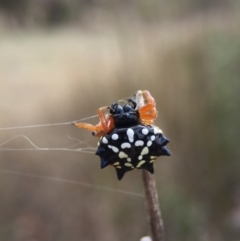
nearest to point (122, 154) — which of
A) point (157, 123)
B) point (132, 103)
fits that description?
point (132, 103)

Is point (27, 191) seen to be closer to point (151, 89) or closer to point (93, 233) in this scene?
point (93, 233)

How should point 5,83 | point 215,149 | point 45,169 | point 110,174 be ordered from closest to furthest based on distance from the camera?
point 110,174
point 215,149
point 45,169
point 5,83

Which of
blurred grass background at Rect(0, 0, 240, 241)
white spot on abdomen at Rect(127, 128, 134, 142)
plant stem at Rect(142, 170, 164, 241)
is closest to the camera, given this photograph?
plant stem at Rect(142, 170, 164, 241)

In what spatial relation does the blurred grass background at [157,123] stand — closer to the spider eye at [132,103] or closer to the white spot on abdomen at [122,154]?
the spider eye at [132,103]

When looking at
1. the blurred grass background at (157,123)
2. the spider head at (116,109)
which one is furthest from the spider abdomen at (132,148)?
the blurred grass background at (157,123)

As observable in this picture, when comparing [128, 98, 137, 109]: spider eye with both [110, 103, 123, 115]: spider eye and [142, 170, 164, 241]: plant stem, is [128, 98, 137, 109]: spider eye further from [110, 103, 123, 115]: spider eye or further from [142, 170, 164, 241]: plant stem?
[142, 170, 164, 241]: plant stem

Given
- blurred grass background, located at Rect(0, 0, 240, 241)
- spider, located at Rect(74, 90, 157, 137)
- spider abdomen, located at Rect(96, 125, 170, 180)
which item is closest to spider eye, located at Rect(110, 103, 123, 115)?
spider, located at Rect(74, 90, 157, 137)

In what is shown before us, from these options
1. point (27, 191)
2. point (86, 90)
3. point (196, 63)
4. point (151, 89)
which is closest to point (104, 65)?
point (86, 90)
